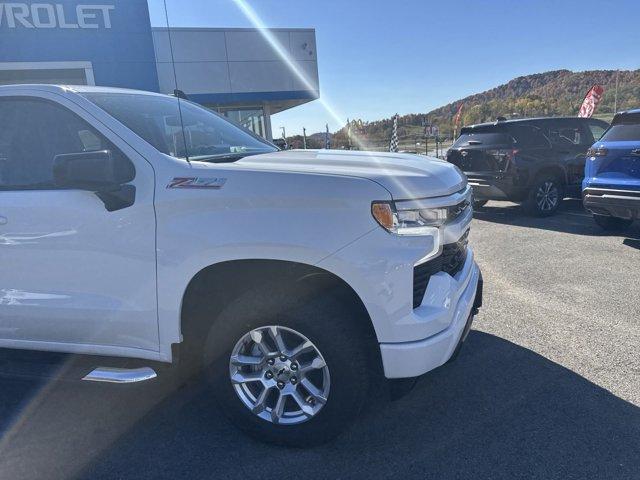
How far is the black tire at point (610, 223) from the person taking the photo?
6.93 metres

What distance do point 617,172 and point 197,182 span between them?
5754 millimetres

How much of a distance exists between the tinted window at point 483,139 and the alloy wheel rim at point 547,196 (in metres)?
1.05

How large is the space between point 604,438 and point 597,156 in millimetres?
4845

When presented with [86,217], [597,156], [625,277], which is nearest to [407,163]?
[86,217]

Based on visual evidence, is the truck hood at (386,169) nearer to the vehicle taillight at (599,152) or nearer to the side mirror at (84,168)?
the side mirror at (84,168)

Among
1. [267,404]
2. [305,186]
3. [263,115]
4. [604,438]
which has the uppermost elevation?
[263,115]

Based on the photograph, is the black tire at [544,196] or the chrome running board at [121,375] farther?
the black tire at [544,196]

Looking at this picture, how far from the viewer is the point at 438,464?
2.39 metres

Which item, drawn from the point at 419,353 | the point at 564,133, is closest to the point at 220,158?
the point at 419,353

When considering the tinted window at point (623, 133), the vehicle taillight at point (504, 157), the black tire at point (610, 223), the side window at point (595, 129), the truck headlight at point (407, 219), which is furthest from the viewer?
the side window at point (595, 129)

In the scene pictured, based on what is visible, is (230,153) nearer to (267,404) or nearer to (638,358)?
(267,404)

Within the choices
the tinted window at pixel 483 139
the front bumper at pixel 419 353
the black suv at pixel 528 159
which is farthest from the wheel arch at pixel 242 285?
the tinted window at pixel 483 139

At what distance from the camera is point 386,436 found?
262 cm

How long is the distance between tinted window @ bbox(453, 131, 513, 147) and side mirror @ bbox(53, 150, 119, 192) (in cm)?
752
